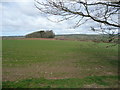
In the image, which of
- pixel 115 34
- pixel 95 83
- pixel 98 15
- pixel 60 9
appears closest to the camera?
pixel 60 9

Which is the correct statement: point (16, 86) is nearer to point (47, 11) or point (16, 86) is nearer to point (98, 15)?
point (47, 11)

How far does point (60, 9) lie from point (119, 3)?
1796 mm

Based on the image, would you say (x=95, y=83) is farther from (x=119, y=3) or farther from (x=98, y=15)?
(x=119, y=3)

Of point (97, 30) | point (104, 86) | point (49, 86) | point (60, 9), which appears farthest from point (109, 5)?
point (49, 86)

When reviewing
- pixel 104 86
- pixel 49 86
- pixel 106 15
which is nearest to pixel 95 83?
pixel 104 86

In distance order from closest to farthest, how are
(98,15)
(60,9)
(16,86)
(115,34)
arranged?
(60,9) < (98,15) < (115,34) < (16,86)

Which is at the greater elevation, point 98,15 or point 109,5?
point 109,5

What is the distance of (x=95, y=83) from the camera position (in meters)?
4.55

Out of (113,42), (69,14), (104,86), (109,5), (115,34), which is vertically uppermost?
(109,5)

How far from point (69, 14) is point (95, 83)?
3.17 metres

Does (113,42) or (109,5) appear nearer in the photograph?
(109,5)

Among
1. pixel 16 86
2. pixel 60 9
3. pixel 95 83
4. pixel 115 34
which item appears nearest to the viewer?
pixel 60 9

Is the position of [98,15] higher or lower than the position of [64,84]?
higher

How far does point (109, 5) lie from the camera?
3.32 metres
